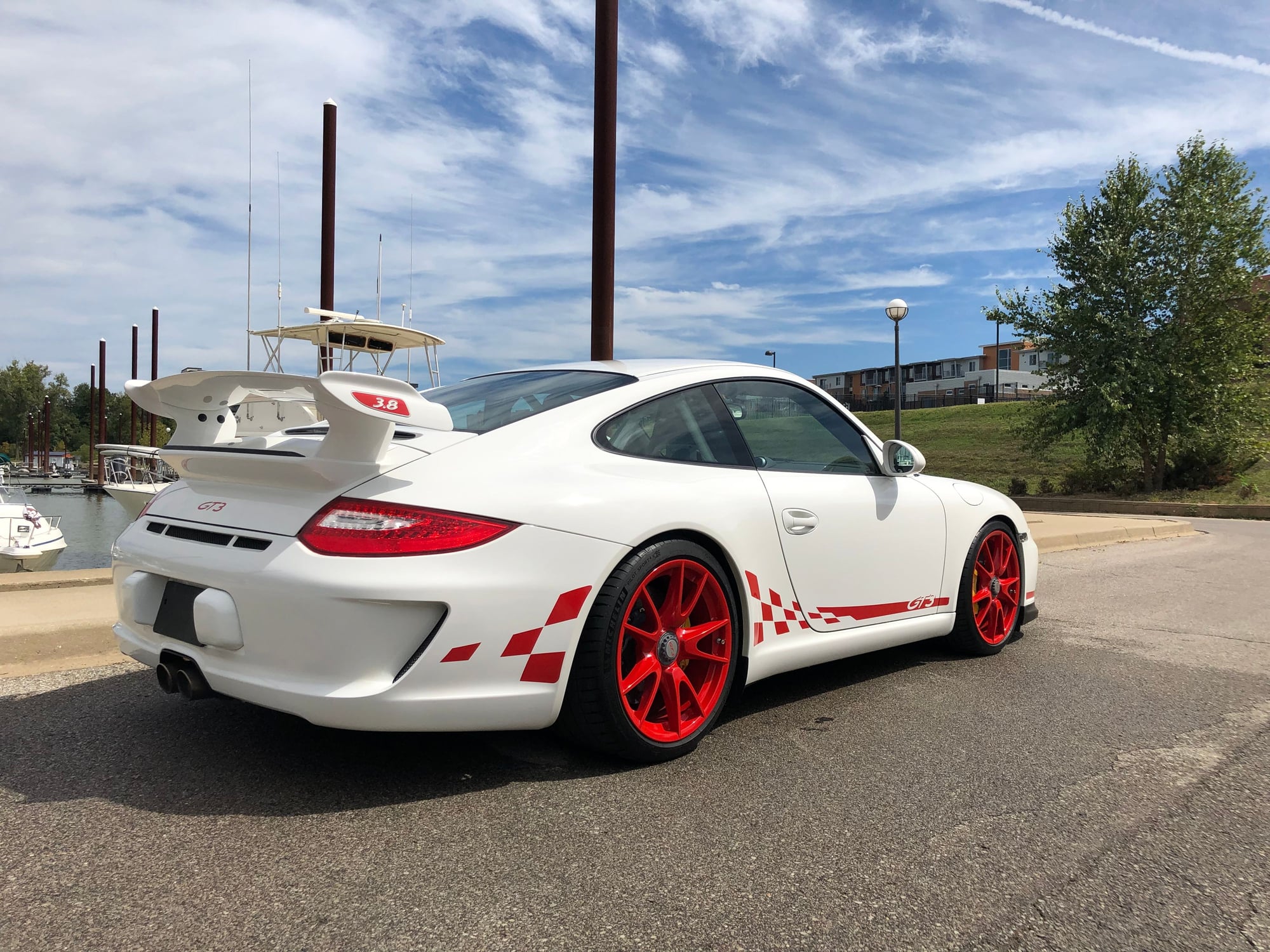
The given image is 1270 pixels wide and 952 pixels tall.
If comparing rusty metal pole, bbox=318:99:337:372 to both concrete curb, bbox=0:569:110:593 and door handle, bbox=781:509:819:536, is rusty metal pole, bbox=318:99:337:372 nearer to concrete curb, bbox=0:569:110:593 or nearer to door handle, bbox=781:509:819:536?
concrete curb, bbox=0:569:110:593

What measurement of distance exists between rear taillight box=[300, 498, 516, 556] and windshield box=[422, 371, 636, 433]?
1.43 feet

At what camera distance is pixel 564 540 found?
264 cm

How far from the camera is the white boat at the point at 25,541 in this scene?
790 inches

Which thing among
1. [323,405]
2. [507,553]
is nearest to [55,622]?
[323,405]

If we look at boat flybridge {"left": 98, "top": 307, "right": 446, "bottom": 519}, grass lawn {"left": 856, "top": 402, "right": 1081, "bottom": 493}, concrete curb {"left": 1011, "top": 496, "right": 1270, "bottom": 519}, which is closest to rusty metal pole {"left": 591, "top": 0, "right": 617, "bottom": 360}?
boat flybridge {"left": 98, "top": 307, "right": 446, "bottom": 519}

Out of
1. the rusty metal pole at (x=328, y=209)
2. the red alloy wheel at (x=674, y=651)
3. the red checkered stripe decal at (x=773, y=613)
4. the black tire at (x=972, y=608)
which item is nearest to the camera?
the red alloy wheel at (x=674, y=651)

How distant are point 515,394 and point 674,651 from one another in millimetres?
1121

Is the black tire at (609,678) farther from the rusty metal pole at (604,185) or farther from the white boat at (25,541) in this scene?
the white boat at (25,541)

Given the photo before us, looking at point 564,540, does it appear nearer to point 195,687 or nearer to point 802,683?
point 195,687

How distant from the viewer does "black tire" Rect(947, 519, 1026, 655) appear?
4.34 m

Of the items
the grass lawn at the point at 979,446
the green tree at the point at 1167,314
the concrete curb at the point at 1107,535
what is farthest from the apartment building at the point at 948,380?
the concrete curb at the point at 1107,535

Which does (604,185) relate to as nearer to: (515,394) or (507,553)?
(515,394)

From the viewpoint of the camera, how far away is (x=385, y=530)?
8.04ft

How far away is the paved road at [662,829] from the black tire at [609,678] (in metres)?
0.10
